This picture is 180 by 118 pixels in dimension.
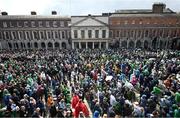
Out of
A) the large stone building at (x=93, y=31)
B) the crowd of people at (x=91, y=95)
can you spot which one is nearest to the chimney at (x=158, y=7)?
the large stone building at (x=93, y=31)

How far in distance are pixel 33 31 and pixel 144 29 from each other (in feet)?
87.1

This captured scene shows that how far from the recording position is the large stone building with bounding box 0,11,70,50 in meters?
50.5

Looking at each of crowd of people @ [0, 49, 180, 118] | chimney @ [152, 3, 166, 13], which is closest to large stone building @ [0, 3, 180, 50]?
chimney @ [152, 3, 166, 13]

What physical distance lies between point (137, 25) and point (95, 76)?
33.2 meters

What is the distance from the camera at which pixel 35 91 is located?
14.2 m

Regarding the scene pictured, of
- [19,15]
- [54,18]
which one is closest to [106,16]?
[54,18]

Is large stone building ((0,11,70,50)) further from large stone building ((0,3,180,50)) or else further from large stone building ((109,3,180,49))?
large stone building ((109,3,180,49))

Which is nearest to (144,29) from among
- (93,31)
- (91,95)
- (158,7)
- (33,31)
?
(158,7)

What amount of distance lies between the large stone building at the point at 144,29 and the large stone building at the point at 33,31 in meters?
11.7

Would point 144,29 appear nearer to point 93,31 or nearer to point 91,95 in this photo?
point 93,31

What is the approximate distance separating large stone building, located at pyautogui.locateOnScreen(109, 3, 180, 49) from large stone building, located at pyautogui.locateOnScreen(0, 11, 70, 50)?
1173 cm

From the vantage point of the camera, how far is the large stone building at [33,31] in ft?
166

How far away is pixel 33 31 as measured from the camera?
50812 millimetres

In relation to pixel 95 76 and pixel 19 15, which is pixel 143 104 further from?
pixel 19 15
